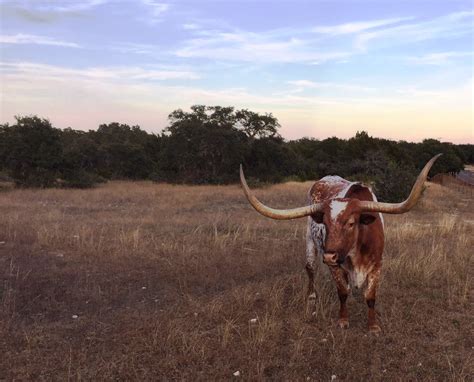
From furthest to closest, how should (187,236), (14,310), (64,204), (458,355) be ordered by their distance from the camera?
(64,204) → (187,236) → (14,310) → (458,355)

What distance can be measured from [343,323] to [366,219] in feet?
4.28

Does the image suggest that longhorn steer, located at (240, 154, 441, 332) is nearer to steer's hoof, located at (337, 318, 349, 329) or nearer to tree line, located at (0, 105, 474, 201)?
steer's hoof, located at (337, 318, 349, 329)

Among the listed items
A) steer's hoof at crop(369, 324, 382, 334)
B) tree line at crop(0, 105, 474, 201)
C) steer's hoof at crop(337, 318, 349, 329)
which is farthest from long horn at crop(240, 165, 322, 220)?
tree line at crop(0, 105, 474, 201)

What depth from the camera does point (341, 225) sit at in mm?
4367

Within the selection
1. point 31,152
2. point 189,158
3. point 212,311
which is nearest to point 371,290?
point 212,311

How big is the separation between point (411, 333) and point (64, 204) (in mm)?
14911

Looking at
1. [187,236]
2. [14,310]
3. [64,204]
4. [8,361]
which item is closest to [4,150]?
[64,204]

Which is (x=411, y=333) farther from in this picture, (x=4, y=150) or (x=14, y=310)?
Answer: (x=4, y=150)

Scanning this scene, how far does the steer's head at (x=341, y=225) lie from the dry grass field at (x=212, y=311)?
97cm

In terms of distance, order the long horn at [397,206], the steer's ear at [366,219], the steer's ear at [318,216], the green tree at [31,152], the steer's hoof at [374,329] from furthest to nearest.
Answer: the green tree at [31,152] < the steer's hoof at [374,329] < the steer's ear at [318,216] < the steer's ear at [366,219] < the long horn at [397,206]

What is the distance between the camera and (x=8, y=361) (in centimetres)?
415

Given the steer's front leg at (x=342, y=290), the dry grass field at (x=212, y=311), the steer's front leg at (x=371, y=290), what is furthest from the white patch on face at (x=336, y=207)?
the dry grass field at (x=212, y=311)

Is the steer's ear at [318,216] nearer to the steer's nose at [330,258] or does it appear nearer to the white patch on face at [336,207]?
the white patch on face at [336,207]

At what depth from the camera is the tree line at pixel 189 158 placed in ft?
78.8
